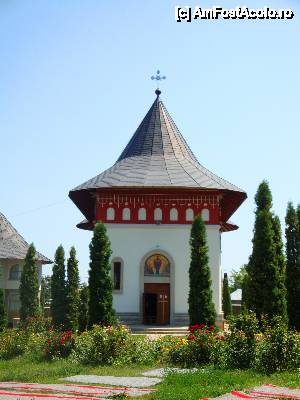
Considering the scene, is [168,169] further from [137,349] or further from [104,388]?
[104,388]

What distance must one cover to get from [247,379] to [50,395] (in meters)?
3.78

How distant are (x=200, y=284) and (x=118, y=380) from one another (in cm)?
864

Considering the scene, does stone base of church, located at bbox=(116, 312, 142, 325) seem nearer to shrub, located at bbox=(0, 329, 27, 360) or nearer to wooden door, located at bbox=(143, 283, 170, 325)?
wooden door, located at bbox=(143, 283, 170, 325)

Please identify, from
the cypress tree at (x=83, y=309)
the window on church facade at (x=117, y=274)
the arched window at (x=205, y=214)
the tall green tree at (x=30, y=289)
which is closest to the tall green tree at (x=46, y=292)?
the tall green tree at (x=30, y=289)

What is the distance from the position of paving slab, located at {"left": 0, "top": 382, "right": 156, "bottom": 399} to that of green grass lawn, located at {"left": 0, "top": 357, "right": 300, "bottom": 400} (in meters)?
0.45

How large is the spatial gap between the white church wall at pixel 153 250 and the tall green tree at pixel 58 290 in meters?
2.85

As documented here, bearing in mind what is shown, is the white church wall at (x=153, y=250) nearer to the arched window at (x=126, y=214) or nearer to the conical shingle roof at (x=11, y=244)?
the arched window at (x=126, y=214)

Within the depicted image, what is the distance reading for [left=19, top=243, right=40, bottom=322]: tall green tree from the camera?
28.8m

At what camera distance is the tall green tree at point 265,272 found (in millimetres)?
17141

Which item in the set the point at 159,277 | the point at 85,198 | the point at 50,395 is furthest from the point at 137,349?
the point at 85,198

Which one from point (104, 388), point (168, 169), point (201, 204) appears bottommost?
point (104, 388)

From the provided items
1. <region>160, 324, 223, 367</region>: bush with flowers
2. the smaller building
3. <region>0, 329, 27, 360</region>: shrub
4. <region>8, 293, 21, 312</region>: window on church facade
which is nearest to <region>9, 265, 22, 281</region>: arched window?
the smaller building

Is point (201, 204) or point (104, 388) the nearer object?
point (104, 388)

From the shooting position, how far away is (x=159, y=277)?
24.1 metres
